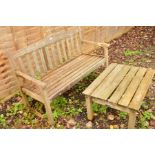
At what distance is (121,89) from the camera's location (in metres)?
3.08

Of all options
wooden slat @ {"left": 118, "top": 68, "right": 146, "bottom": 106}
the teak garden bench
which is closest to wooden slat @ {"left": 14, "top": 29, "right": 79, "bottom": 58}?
the teak garden bench

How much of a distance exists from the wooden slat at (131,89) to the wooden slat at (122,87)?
5 centimetres

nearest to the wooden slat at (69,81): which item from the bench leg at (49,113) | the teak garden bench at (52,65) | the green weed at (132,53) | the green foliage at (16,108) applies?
the teak garden bench at (52,65)

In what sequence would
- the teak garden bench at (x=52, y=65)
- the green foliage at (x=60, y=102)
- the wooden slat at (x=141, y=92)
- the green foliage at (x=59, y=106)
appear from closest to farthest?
the wooden slat at (x=141, y=92) → the teak garden bench at (x=52, y=65) → the green foliage at (x=59, y=106) → the green foliage at (x=60, y=102)

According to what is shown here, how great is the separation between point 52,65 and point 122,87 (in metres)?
1.36

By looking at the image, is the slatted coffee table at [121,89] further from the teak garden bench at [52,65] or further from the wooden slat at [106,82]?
the teak garden bench at [52,65]

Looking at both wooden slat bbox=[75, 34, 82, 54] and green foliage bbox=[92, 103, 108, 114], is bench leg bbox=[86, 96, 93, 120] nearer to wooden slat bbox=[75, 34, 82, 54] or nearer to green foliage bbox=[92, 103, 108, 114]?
Result: green foliage bbox=[92, 103, 108, 114]

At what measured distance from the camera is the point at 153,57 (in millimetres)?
5254

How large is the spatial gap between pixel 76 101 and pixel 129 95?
1.16 m

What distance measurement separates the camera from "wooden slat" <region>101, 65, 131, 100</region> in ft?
9.70

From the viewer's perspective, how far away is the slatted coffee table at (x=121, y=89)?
110 inches

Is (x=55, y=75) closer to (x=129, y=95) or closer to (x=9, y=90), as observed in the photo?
(x=9, y=90)

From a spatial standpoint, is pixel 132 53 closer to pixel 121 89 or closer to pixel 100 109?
pixel 100 109

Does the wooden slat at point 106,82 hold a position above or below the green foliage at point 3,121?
above
